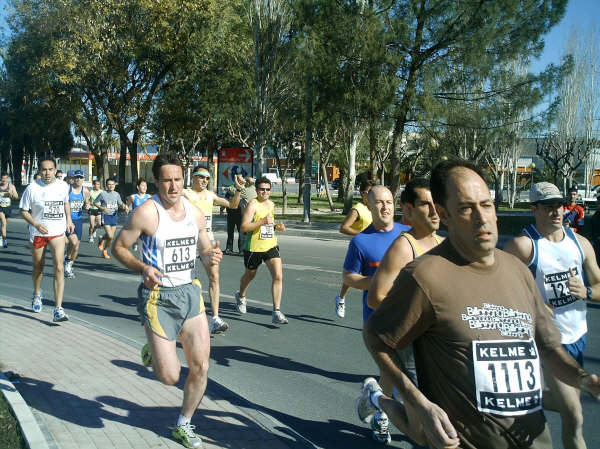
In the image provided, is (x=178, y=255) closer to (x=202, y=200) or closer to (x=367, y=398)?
(x=367, y=398)

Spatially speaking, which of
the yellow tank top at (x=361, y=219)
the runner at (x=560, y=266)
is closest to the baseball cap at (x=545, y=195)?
the runner at (x=560, y=266)

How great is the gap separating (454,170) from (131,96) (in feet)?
90.3

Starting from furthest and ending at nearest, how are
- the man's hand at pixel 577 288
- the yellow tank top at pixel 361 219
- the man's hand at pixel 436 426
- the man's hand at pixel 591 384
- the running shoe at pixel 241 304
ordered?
the running shoe at pixel 241 304
the yellow tank top at pixel 361 219
the man's hand at pixel 577 288
the man's hand at pixel 591 384
the man's hand at pixel 436 426

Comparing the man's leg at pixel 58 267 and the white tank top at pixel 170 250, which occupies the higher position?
the white tank top at pixel 170 250

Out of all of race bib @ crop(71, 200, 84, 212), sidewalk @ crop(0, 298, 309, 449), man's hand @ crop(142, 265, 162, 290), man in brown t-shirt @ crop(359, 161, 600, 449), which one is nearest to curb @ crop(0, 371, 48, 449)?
sidewalk @ crop(0, 298, 309, 449)

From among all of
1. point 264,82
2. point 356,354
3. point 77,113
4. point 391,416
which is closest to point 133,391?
point 356,354

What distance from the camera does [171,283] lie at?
4.46 meters

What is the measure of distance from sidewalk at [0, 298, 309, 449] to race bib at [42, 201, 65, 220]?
190 centimetres

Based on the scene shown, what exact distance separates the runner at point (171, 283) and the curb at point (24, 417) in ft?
2.68

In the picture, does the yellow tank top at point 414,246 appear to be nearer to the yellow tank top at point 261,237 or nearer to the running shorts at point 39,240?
the yellow tank top at point 261,237

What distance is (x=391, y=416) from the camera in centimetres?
273

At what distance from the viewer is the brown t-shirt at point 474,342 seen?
90.2 inches

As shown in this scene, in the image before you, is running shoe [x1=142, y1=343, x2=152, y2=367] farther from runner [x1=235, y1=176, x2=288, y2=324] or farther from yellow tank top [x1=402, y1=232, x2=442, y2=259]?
runner [x1=235, y1=176, x2=288, y2=324]

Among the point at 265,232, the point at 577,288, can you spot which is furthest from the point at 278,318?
the point at 577,288
